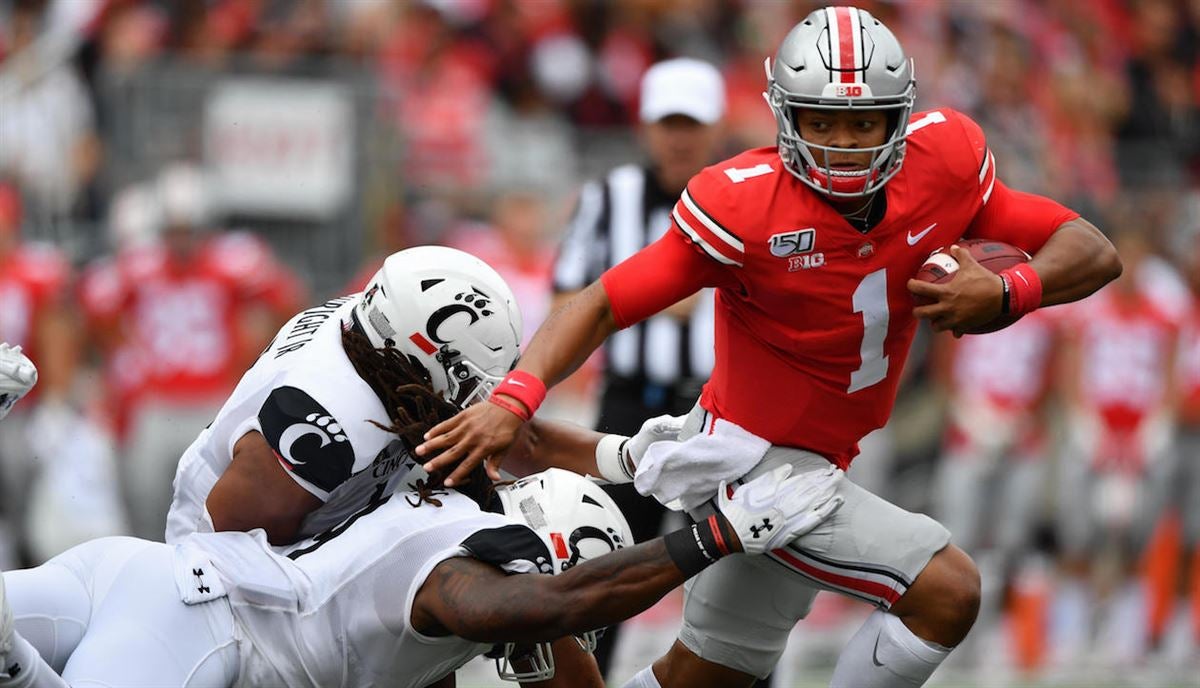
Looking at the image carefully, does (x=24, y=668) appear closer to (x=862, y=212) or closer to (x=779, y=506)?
(x=779, y=506)

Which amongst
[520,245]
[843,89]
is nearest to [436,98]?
[520,245]

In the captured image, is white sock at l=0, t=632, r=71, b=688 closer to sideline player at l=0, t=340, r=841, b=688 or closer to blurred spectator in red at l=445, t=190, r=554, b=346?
sideline player at l=0, t=340, r=841, b=688

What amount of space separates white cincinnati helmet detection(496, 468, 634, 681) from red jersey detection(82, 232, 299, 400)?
14.4 feet

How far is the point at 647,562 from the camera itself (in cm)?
417

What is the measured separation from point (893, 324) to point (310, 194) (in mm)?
5479

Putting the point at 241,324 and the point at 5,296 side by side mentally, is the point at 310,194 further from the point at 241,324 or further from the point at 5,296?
the point at 5,296

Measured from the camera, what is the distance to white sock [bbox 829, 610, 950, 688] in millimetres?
4391

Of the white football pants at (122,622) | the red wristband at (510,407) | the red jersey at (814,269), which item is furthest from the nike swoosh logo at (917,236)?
the white football pants at (122,622)

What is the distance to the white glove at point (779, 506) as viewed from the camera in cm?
417

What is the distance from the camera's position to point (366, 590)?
4297mm

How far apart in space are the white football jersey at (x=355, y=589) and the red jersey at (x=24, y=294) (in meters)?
4.74

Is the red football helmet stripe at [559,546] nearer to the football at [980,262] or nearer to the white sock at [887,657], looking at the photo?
the white sock at [887,657]

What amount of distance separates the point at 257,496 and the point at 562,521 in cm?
73

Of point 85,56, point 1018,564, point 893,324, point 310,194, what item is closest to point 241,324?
point 310,194
